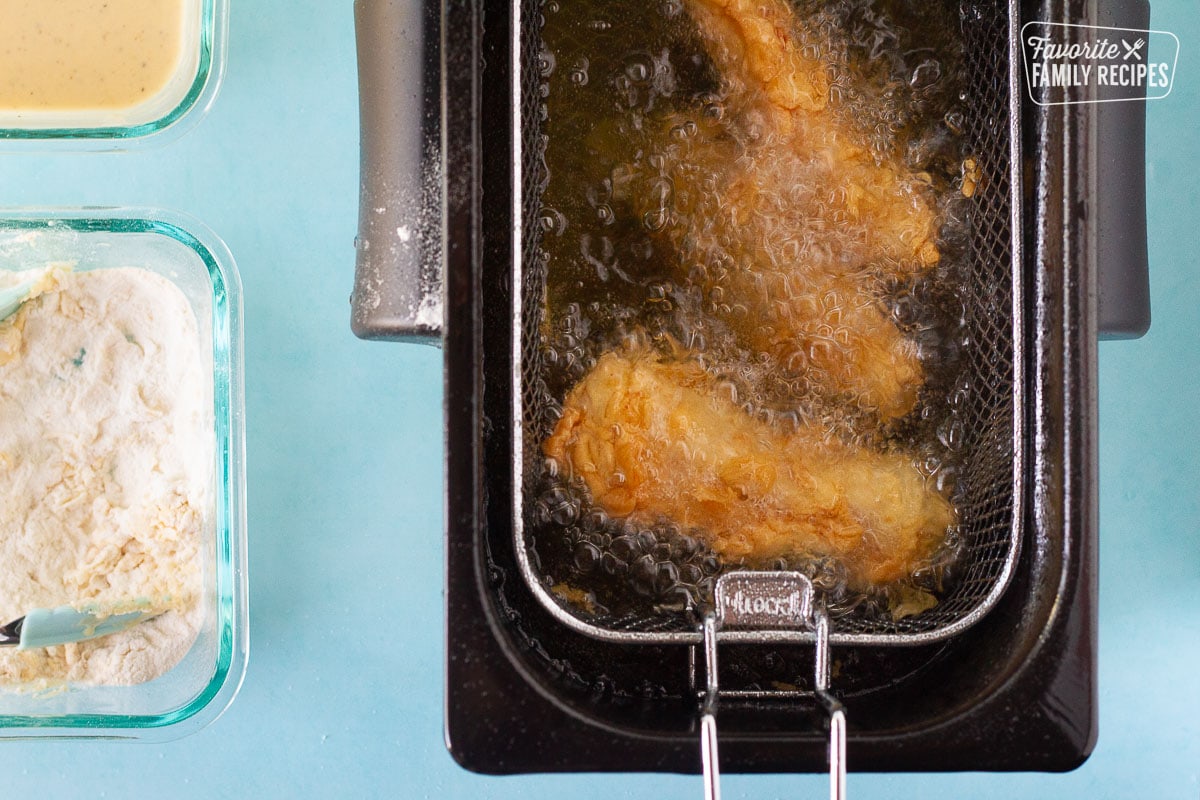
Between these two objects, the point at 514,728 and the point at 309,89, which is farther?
the point at 309,89

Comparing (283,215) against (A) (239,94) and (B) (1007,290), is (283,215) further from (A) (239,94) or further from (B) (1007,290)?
(B) (1007,290)

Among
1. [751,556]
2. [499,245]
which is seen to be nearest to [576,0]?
[499,245]

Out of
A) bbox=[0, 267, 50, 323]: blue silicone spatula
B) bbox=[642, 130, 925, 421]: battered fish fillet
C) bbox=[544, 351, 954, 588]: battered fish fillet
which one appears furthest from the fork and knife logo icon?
bbox=[0, 267, 50, 323]: blue silicone spatula

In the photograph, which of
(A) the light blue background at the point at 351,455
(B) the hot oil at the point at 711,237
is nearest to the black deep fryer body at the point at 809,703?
(B) the hot oil at the point at 711,237

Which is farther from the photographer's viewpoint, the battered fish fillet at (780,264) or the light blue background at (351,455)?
the light blue background at (351,455)

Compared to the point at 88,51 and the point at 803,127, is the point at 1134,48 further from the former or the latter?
the point at 88,51

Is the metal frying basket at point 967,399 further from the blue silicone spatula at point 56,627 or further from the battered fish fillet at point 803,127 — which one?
the blue silicone spatula at point 56,627
